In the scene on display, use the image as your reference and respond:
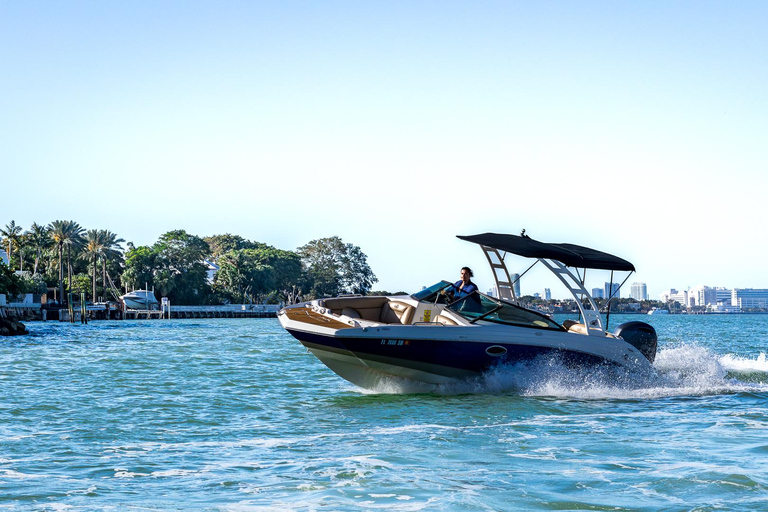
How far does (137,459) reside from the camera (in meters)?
9.36

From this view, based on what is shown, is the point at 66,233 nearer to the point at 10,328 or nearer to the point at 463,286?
the point at 10,328

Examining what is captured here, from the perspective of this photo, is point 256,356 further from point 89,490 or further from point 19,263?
point 19,263

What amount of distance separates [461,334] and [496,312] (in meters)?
1.07

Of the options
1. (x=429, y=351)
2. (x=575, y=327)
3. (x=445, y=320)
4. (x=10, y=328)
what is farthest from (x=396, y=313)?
(x=10, y=328)

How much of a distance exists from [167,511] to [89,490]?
1229 mm

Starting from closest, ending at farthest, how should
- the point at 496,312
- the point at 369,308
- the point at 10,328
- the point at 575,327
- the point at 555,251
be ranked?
the point at 496,312
the point at 555,251
the point at 575,327
the point at 369,308
the point at 10,328

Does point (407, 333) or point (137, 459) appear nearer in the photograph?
point (137, 459)

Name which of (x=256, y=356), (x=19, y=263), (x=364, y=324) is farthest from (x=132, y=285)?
(x=364, y=324)

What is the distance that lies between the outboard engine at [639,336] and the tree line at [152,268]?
92561 mm

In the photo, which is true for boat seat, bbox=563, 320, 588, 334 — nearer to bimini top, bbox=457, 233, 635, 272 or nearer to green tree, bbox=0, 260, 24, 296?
bimini top, bbox=457, 233, 635, 272

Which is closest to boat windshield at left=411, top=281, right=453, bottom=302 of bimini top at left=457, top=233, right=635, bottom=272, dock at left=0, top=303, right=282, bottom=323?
bimini top at left=457, top=233, right=635, bottom=272

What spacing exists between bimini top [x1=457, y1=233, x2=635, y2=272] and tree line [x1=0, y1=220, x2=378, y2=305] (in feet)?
300

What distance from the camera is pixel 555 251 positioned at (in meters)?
15.2

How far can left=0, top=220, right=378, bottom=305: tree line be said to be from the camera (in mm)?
116875
